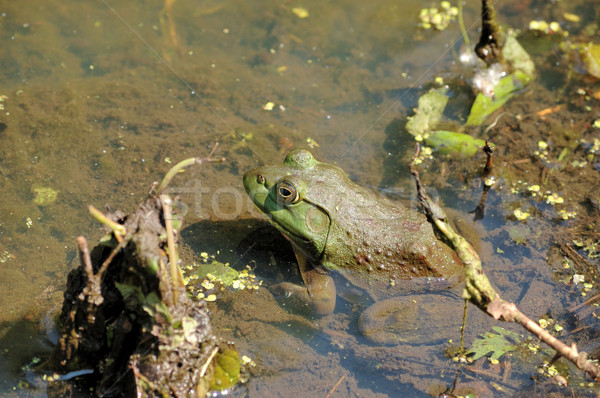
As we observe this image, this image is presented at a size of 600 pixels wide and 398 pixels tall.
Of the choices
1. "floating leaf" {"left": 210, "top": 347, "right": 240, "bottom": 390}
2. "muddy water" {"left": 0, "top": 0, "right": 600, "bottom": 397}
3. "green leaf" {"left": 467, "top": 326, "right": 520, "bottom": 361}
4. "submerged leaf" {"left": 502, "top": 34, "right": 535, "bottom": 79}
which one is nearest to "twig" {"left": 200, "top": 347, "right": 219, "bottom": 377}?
"floating leaf" {"left": 210, "top": 347, "right": 240, "bottom": 390}

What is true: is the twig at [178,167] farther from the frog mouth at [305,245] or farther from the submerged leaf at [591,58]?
the submerged leaf at [591,58]

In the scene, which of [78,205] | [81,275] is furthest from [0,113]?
[81,275]

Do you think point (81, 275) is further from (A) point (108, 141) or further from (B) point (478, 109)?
(B) point (478, 109)

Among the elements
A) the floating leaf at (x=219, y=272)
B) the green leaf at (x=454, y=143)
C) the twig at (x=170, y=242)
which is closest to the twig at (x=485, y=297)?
the twig at (x=170, y=242)

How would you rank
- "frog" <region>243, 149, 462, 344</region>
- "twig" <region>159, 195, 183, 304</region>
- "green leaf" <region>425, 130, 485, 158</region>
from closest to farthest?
"twig" <region>159, 195, 183, 304</region> < "frog" <region>243, 149, 462, 344</region> < "green leaf" <region>425, 130, 485, 158</region>

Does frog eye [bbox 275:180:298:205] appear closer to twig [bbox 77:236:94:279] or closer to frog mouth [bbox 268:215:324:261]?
frog mouth [bbox 268:215:324:261]

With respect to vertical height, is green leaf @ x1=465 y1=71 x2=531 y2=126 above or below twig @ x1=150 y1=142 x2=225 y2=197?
below

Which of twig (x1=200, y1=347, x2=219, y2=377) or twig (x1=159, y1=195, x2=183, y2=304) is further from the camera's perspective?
twig (x1=200, y1=347, x2=219, y2=377)

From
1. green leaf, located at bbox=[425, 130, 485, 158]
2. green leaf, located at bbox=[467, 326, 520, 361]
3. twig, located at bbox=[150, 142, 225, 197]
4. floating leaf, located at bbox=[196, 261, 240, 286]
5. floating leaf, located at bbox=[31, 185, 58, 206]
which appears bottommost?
green leaf, located at bbox=[467, 326, 520, 361]
